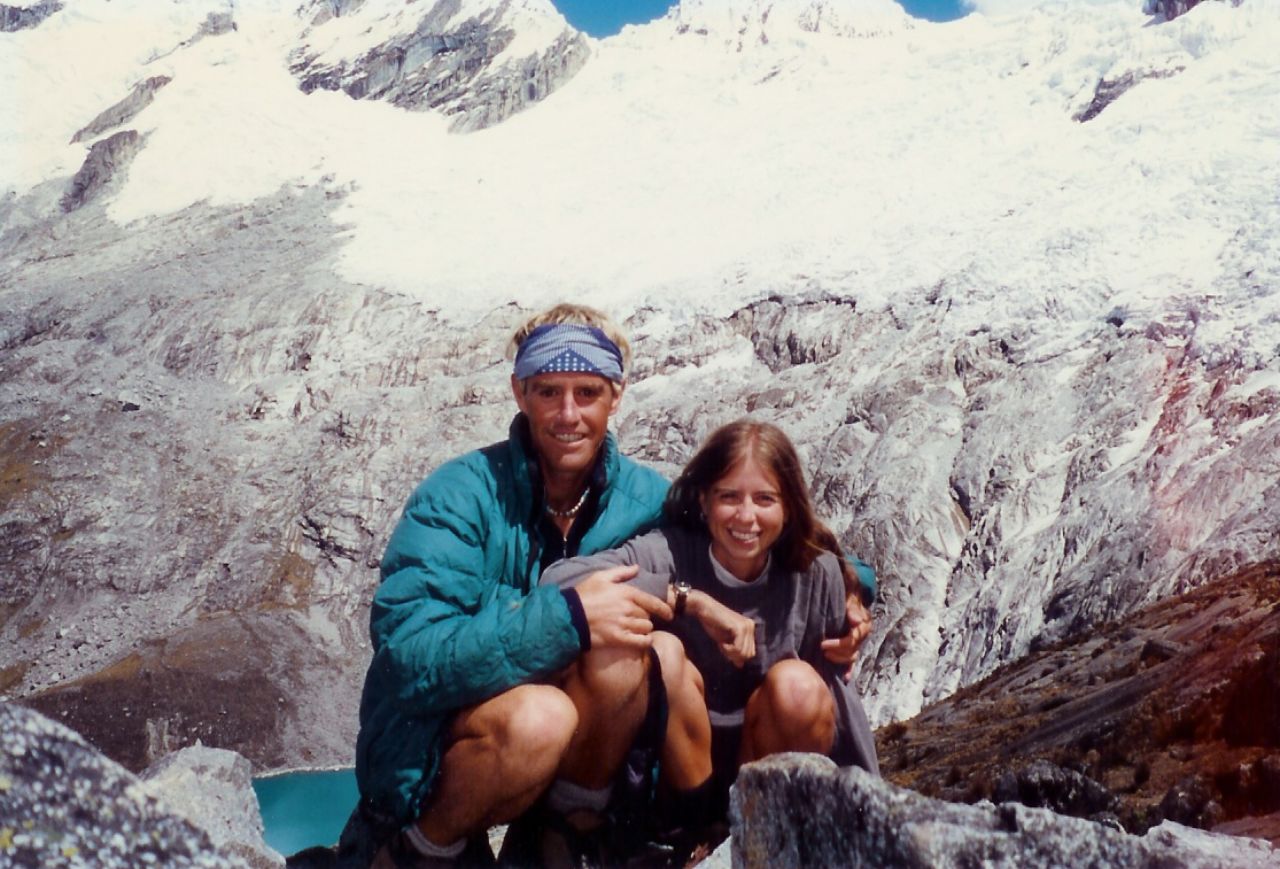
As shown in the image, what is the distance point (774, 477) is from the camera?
4.29 meters

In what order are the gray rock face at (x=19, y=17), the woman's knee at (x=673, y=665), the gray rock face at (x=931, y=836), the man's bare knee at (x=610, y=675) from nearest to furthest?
the gray rock face at (x=931, y=836)
the man's bare knee at (x=610, y=675)
the woman's knee at (x=673, y=665)
the gray rock face at (x=19, y=17)

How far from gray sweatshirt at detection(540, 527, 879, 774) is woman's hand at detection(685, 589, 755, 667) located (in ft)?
0.39

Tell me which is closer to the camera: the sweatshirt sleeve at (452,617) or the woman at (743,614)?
the sweatshirt sleeve at (452,617)

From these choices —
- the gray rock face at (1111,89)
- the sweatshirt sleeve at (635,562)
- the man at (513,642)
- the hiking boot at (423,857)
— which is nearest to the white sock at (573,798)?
the man at (513,642)

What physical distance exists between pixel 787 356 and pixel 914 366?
9.25m

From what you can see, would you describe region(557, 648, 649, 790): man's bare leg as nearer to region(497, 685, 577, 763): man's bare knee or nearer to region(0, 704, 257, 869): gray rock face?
region(497, 685, 577, 763): man's bare knee

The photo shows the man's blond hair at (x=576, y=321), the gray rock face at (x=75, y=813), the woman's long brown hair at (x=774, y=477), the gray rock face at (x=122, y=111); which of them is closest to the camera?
the gray rock face at (x=75, y=813)

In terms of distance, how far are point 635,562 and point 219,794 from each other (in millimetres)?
2768

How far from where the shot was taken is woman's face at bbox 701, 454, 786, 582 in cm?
423

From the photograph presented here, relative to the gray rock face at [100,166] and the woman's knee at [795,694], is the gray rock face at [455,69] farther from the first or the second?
the woman's knee at [795,694]

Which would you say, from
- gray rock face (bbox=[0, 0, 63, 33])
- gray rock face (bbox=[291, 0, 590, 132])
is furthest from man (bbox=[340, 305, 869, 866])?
gray rock face (bbox=[0, 0, 63, 33])

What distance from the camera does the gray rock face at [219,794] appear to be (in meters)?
4.91

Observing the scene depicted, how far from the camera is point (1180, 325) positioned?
49688 mm

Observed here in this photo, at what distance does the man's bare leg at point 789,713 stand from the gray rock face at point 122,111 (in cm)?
13114
